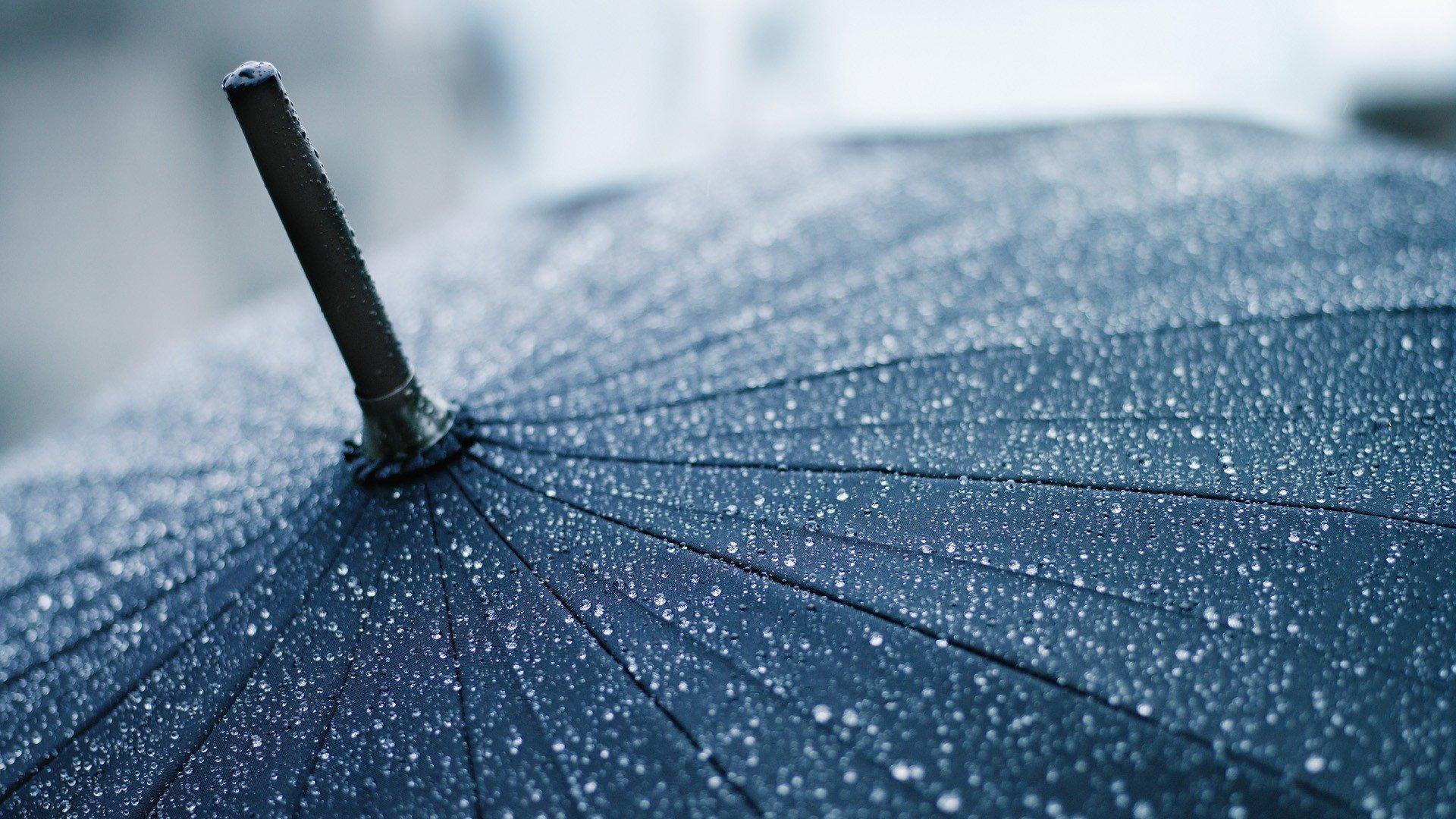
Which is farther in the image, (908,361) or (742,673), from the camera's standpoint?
(908,361)

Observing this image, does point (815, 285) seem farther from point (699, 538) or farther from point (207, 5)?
point (207, 5)

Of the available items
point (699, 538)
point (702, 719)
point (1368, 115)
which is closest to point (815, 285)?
point (699, 538)

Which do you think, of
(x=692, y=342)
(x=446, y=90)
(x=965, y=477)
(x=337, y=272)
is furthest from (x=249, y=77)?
(x=446, y=90)

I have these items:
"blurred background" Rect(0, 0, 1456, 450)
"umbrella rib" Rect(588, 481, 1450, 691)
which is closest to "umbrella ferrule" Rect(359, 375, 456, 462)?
"umbrella rib" Rect(588, 481, 1450, 691)

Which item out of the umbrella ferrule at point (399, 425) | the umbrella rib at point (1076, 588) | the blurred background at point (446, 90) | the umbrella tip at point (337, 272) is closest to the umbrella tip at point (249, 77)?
the umbrella tip at point (337, 272)

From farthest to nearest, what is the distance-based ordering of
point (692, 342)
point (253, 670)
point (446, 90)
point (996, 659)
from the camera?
1. point (446, 90)
2. point (692, 342)
3. point (253, 670)
4. point (996, 659)

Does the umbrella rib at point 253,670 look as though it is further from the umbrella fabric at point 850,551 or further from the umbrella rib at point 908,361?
the umbrella rib at point 908,361

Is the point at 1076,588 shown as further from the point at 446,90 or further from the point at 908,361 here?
the point at 446,90
